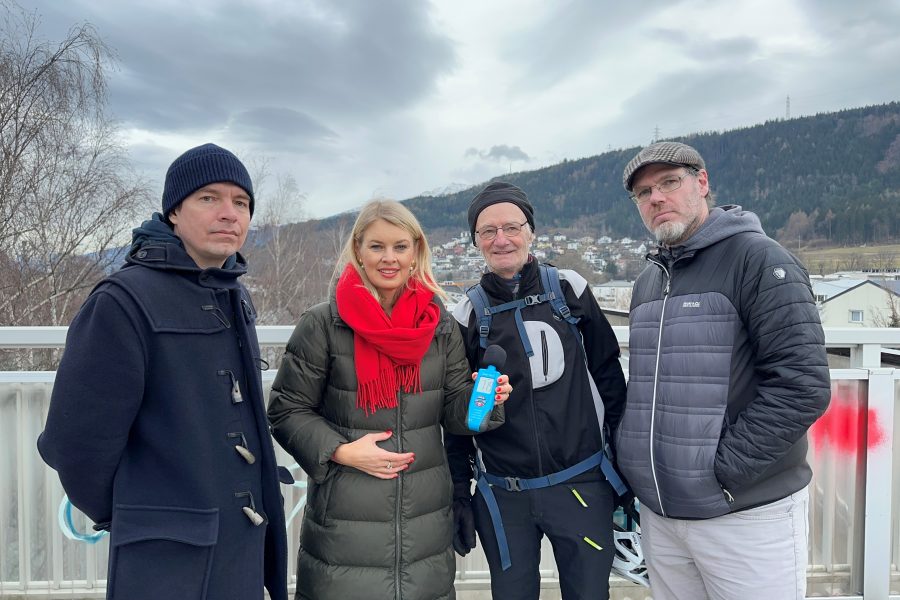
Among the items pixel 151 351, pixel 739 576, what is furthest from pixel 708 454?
pixel 151 351

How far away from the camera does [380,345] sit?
6.36 ft

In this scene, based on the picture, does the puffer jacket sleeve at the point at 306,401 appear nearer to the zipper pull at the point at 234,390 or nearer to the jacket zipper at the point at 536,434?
the zipper pull at the point at 234,390

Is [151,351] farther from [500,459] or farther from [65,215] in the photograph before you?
[65,215]

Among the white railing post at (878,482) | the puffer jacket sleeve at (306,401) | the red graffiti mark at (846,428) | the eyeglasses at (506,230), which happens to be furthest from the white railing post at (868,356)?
the puffer jacket sleeve at (306,401)

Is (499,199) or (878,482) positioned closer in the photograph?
(499,199)

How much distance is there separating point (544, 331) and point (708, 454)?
2.39ft

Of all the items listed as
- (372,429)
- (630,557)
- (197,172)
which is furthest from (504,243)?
(630,557)

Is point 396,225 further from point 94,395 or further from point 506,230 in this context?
point 94,395

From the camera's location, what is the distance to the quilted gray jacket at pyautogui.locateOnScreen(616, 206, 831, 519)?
178 cm

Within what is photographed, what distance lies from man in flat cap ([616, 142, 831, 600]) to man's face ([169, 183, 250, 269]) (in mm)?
1503

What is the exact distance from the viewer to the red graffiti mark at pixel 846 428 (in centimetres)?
277

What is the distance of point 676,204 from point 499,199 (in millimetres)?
705

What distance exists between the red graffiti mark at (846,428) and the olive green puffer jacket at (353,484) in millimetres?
1902

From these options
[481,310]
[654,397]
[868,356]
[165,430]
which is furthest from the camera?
[868,356]
